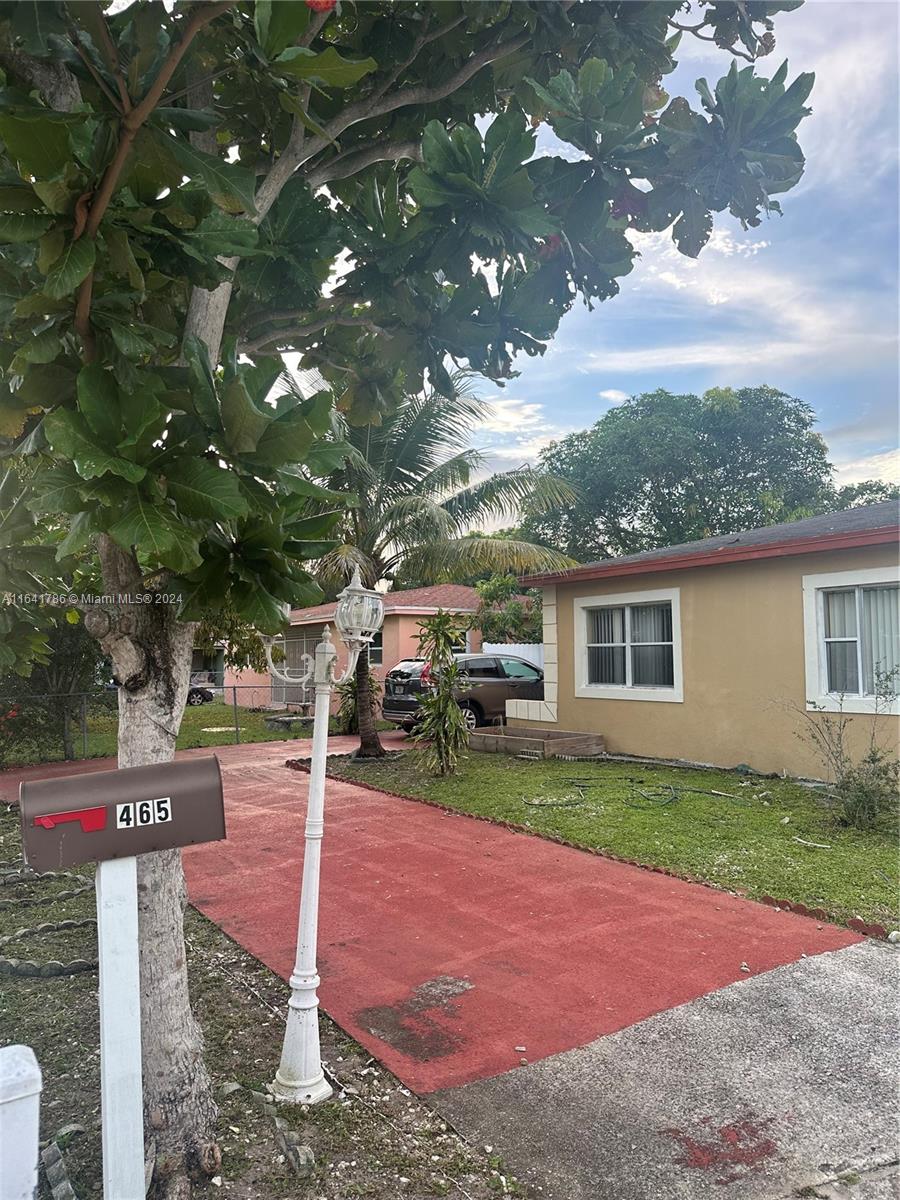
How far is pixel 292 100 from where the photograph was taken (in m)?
2.16

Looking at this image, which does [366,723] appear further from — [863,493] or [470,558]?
[863,493]

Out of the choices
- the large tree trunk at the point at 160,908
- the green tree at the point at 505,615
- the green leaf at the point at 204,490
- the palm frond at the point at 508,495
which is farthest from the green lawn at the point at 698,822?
the green tree at the point at 505,615

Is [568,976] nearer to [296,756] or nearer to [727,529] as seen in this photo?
[296,756]

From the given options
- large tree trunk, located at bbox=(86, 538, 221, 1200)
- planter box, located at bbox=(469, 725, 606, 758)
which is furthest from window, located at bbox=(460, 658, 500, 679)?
large tree trunk, located at bbox=(86, 538, 221, 1200)

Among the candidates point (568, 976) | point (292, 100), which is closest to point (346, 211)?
point (292, 100)

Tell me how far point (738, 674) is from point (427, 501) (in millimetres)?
5076

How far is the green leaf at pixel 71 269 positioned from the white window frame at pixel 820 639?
8.84 metres

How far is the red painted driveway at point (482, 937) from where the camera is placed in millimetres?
3879

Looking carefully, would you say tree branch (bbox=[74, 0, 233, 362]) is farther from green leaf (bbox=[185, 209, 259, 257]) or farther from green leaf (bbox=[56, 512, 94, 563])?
green leaf (bbox=[56, 512, 94, 563])

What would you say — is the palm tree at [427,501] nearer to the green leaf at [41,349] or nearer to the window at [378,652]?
the window at [378,652]

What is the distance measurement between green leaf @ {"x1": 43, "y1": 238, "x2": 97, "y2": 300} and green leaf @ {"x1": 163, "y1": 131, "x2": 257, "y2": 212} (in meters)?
0.38

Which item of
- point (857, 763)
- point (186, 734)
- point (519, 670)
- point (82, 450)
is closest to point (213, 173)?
point (82, 450)

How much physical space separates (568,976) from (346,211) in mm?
4606

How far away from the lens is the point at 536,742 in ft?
41.0
